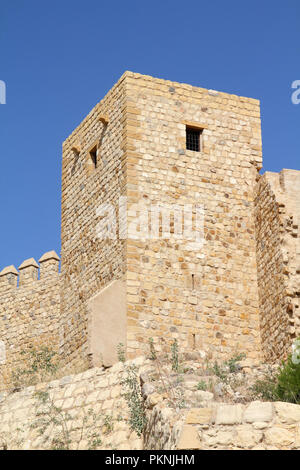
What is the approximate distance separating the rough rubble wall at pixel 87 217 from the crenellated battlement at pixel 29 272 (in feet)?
8.04

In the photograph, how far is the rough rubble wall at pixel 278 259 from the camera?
16422mm

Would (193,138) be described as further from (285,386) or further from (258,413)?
(258,413)

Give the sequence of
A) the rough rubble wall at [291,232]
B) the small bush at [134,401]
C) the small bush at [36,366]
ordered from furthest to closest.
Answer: the small bush at [36,366], the rough rubble wall at [291,232], the small bush at [134,401]

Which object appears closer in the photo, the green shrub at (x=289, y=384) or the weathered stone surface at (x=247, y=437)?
the weathered stone surface at (x=247, y=437)

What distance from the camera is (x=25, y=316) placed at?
2248 cm

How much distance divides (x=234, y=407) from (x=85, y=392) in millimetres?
4202

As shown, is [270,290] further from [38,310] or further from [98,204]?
[38,310]

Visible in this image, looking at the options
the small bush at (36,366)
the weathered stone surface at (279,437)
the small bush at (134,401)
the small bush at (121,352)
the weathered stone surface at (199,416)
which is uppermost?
the small bush at (36,366)

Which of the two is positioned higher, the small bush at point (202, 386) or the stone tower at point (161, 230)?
the stone tower at point (161, 230)

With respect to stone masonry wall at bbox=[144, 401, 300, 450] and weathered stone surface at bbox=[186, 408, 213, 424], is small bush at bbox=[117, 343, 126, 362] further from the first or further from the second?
weathered stone surface at bbox=[186, 408, 213, 424]

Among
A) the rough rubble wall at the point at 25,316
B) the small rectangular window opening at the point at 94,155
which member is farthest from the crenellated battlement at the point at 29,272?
the small rectangular window opening at the point at 94,155

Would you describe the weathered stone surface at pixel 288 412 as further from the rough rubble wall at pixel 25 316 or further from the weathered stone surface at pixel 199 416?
the rough rubble wall at pixel 25 316

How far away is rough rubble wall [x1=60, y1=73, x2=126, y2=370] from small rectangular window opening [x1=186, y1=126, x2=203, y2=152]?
1.44m

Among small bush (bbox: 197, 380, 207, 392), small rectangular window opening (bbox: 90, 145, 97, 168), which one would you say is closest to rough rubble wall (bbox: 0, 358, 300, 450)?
small bush (bbox: 197, 380, 207, 392)
